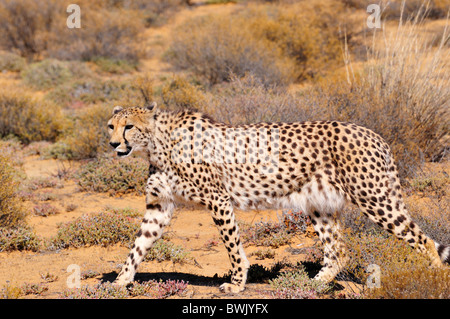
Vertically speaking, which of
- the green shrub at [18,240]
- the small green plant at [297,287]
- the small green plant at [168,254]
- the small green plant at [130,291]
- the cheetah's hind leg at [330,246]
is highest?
the cheetah's hind leg at [330,246]

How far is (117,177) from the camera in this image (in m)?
8.00

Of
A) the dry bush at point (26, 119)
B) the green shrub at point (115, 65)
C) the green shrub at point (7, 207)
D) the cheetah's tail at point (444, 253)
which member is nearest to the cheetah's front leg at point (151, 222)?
the cheetah's tail at point (444, 253)

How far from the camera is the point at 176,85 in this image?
10.4 metres

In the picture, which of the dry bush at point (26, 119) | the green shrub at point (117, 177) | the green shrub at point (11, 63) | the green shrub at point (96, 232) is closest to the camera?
the green shrub at point (96, 232)

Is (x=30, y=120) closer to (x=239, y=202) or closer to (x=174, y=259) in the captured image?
(x=174, y=259)

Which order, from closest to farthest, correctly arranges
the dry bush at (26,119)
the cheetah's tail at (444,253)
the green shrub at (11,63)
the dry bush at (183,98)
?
the cheetah's tail at (444,253)
the dry bush at (183,98)
the dry bush at (26,119)
the green shrub at (11,63)

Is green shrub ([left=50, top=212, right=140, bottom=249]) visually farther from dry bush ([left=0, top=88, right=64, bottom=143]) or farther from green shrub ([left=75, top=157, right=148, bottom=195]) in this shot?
dry bush ([left=0, top=88, right=64, bottom=143])

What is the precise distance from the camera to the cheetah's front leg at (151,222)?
441cm

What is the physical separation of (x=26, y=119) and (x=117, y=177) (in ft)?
12.9

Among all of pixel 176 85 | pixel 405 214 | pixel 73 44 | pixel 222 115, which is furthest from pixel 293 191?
pixel 73 44

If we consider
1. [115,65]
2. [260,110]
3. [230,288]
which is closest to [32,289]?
[230,288]

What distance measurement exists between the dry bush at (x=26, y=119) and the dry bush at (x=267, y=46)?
13.4 ft

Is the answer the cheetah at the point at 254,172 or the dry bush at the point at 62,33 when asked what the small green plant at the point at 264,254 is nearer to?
the cheetah at the point at 254,172
